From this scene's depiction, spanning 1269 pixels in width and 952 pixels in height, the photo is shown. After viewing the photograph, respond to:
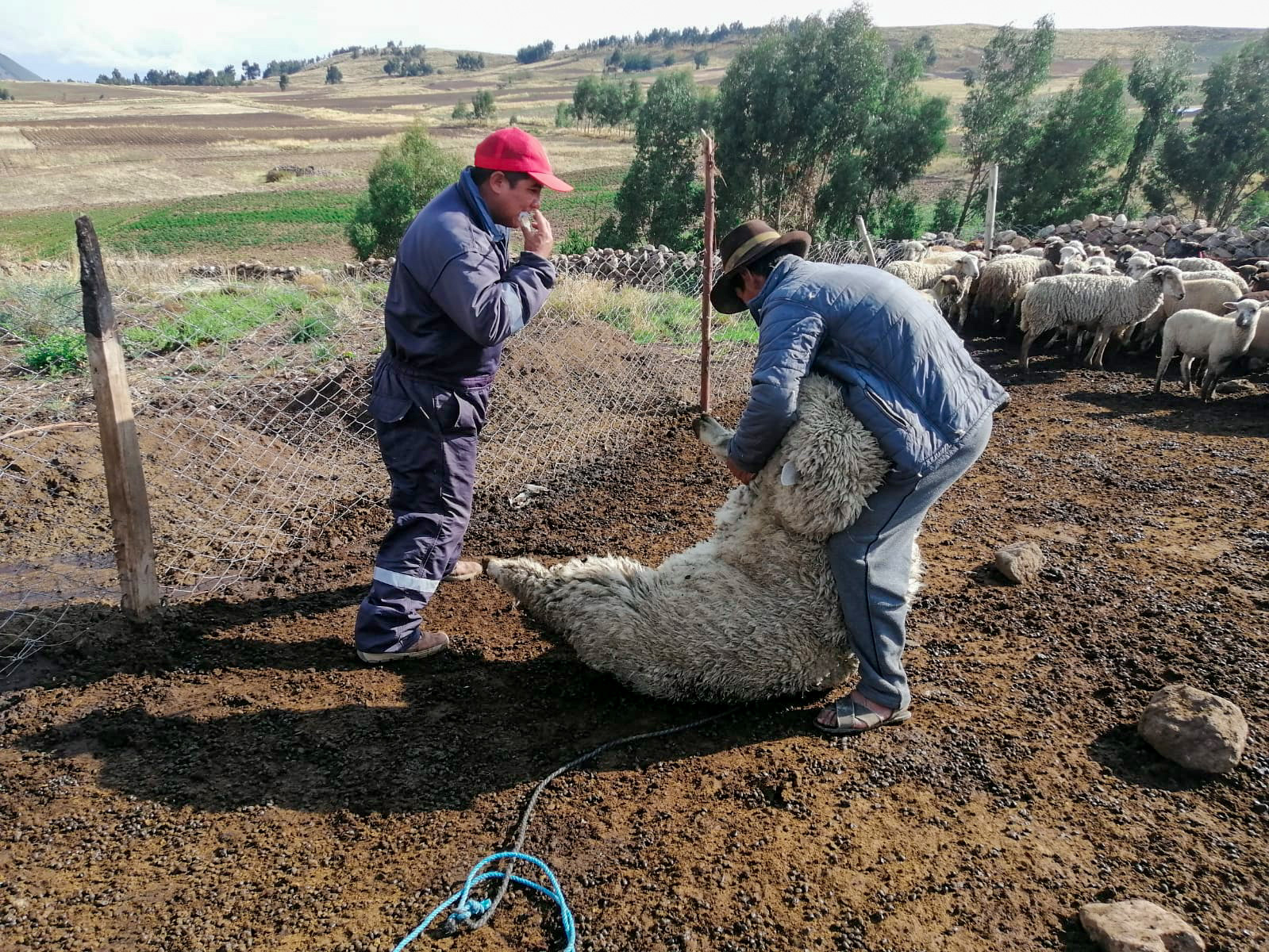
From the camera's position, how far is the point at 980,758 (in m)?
3.00

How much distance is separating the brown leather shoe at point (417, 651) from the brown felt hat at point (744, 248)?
2081 millimetres

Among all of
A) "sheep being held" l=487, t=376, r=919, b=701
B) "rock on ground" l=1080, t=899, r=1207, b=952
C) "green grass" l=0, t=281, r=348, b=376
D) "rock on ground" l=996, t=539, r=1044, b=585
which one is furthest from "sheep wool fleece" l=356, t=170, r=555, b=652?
"green grass" l=0, t=281, r=348, b=376

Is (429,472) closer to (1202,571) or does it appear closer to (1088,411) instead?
(1202,571)

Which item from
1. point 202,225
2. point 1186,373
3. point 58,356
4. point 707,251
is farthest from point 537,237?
point 202,225

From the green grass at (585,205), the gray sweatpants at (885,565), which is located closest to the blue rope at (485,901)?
the gray sweatpants at (885,565)

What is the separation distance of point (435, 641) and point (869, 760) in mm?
2055

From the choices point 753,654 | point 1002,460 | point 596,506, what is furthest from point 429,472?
point 1002,460

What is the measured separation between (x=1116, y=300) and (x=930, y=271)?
3.34 metres

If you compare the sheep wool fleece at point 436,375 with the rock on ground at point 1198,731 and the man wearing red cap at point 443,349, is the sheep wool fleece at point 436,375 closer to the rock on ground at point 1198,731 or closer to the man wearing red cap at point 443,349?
the man wearing red cap at point 443,349

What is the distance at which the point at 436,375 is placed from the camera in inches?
128

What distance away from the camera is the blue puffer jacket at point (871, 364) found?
271 centimetres

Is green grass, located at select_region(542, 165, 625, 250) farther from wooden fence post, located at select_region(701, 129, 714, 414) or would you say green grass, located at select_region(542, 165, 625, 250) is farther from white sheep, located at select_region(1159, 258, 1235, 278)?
wooden fence post, located at select_region(701, 129, 714, 414)

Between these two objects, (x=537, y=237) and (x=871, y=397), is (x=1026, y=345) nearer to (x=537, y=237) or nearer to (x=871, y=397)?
(x=871, y=397)

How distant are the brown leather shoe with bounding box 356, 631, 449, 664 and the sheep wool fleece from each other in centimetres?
3
